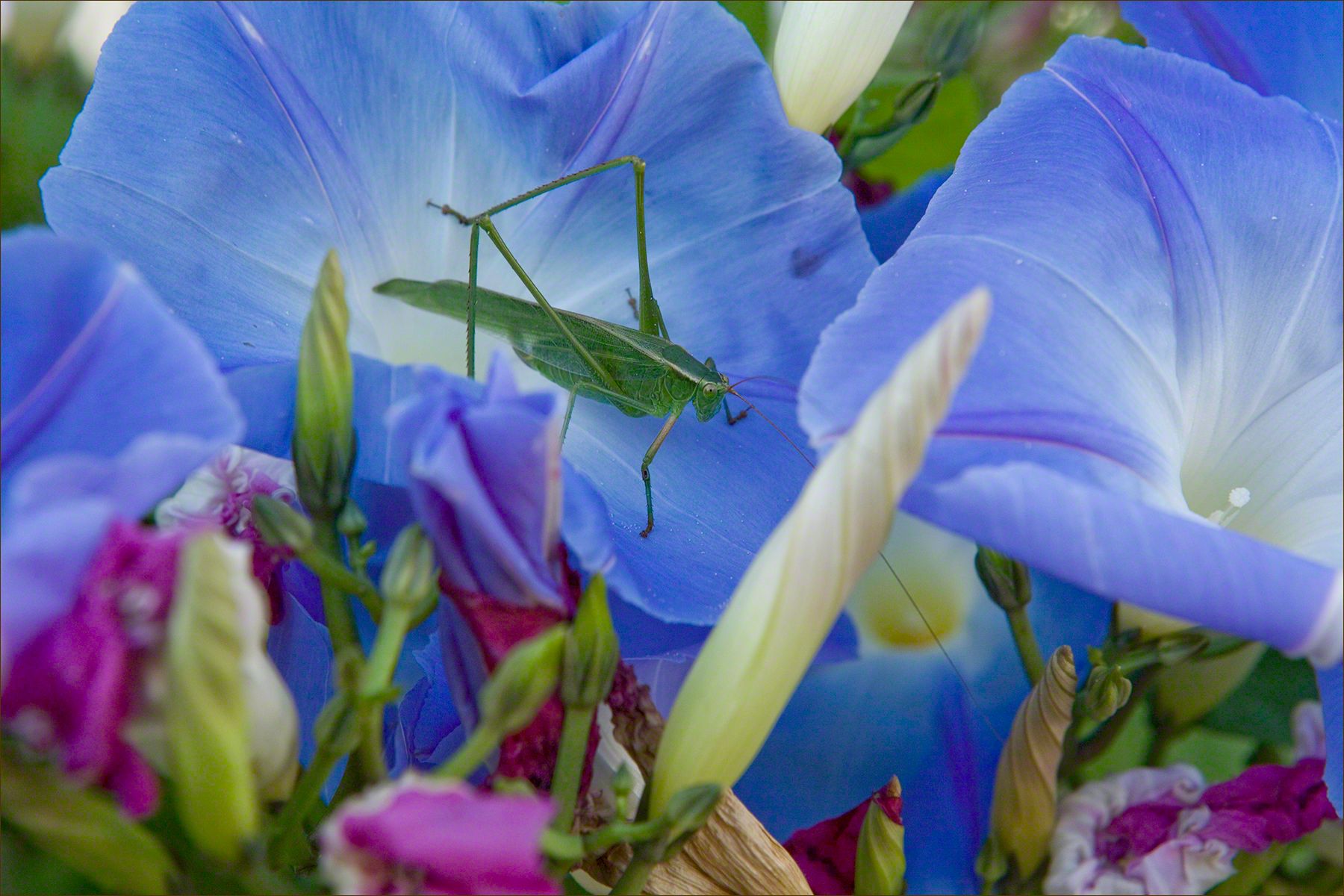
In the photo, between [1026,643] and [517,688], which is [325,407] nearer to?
[517,688]

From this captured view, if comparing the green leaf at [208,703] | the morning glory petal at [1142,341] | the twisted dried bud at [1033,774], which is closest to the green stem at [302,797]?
the green leaf at [208,703]

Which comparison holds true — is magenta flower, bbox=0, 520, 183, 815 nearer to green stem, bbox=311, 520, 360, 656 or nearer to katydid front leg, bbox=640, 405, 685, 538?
green stem, bbox=311, 520, 360, 656

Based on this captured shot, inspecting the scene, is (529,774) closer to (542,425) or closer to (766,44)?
(542,425)

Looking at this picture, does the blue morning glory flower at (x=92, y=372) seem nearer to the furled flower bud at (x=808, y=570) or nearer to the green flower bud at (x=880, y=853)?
the furled flower bud at (x=808, y=570)

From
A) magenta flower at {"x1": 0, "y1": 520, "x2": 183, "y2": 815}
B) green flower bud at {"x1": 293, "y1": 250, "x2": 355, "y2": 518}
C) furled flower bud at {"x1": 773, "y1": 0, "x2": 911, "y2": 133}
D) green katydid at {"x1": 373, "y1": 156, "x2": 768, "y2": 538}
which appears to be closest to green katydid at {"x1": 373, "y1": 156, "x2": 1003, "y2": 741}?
green katydid at {"x1": 373, "y1": 156, "x2": 768, "y2": 538}

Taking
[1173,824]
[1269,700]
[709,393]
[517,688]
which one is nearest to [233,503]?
[517,688]
